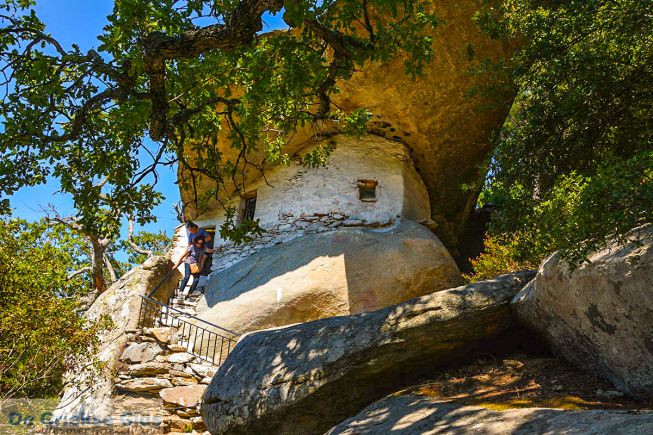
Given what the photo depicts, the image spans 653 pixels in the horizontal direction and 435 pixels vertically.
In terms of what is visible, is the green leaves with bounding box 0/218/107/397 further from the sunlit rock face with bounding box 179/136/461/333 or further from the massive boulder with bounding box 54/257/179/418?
the sunlit rock face with bounding box 179/136/461/333

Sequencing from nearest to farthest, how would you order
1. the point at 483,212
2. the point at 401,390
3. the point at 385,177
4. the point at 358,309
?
1. the point at 401,390
2. the point at 358,309
3. the point at 385,177
4. the point at 483,212

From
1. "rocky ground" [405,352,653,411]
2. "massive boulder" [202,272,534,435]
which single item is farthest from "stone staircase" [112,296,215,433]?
"rocky ground" [405,352,653,411]

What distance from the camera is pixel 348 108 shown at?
12.2 meters

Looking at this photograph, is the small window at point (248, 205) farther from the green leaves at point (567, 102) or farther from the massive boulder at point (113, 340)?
the green leaves at point (567, 102)

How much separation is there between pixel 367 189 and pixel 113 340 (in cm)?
695

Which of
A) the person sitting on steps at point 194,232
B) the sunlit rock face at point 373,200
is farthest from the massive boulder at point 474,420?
the person sitting on steps at point 194,232

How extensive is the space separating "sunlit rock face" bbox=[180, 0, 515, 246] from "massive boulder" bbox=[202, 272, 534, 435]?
4959 mm

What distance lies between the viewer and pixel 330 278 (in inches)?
426

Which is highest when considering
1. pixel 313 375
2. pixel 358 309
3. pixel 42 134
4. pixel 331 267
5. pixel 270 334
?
pixel 42 134

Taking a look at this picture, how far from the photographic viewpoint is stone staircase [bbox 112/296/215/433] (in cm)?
862

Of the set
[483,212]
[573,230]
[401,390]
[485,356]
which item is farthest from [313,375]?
[483,212]

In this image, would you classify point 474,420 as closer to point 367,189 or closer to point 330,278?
point 330,278

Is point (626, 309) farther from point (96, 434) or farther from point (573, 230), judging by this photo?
point (96, 434)

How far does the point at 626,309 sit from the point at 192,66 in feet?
18.8
